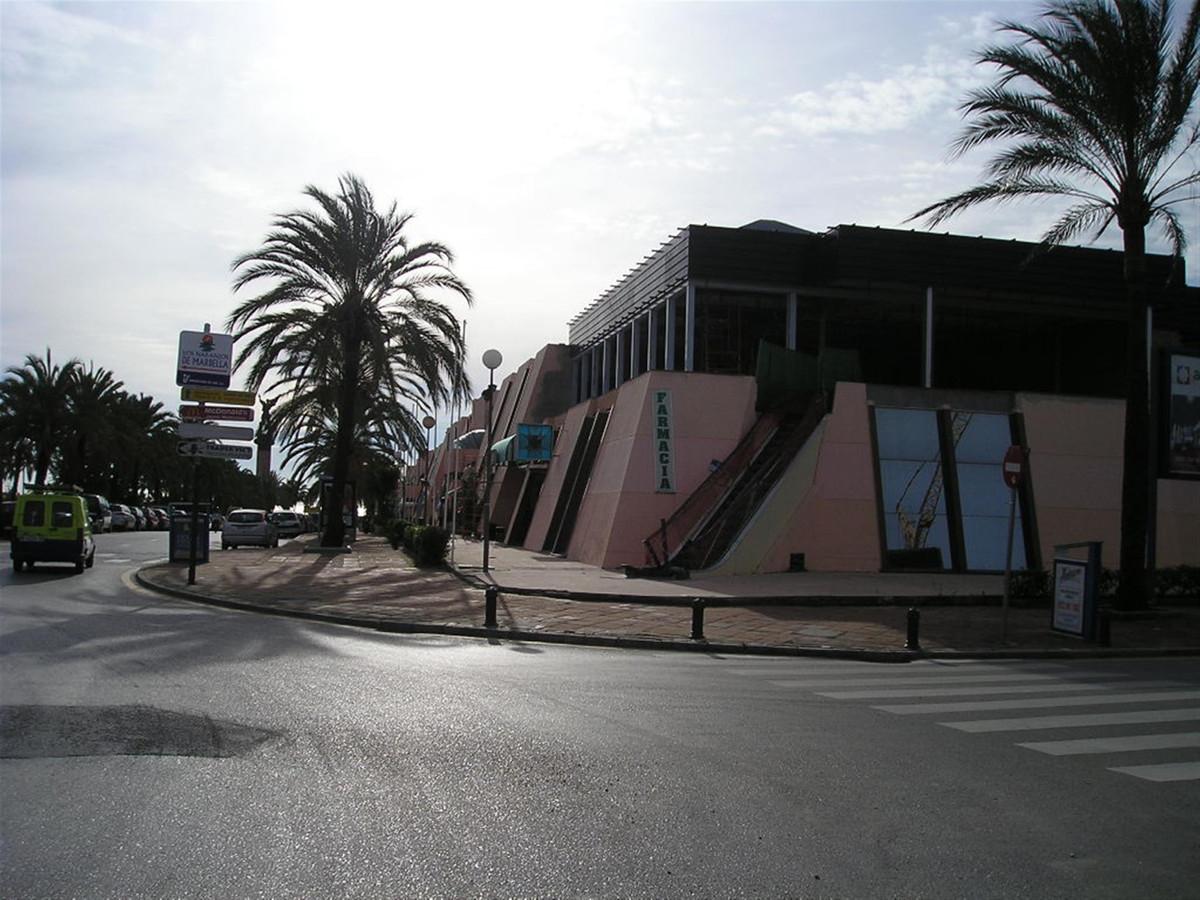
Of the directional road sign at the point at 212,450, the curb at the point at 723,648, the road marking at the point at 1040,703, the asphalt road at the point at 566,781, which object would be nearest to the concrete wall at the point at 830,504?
the curb at the point at 723,648

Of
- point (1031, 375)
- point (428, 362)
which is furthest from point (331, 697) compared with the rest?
point (1031, 375)

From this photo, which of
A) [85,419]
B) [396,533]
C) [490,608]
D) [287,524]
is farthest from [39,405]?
[490,608]

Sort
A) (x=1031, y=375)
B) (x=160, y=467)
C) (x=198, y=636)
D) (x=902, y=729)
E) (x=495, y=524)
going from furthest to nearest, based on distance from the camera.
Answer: (x=160, y=467), (x=495, y=524), (x=1031, y=375), (x=198, y=636), (x=902, y=729)

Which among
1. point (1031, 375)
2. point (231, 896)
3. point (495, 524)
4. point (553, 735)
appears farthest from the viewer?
point (495, 524)

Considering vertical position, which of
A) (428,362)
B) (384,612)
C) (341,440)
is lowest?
(384,612)

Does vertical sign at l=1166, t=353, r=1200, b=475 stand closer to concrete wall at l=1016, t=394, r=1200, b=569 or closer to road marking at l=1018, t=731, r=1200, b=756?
concrete wall at l=1016, t=394, r=1200, b=569

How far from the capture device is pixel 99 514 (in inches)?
1828

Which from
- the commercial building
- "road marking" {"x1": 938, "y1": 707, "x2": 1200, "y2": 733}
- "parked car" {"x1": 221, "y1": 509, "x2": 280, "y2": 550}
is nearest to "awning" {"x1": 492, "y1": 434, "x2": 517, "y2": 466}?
the commercial building

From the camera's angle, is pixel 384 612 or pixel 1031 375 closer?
pixel 384 612

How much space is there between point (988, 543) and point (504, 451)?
22.1 meters

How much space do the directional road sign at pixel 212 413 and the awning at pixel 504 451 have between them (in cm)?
1971

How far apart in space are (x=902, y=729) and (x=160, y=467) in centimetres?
6534

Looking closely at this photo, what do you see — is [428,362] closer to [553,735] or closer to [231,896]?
[553,735]

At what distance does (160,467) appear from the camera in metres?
65.2
